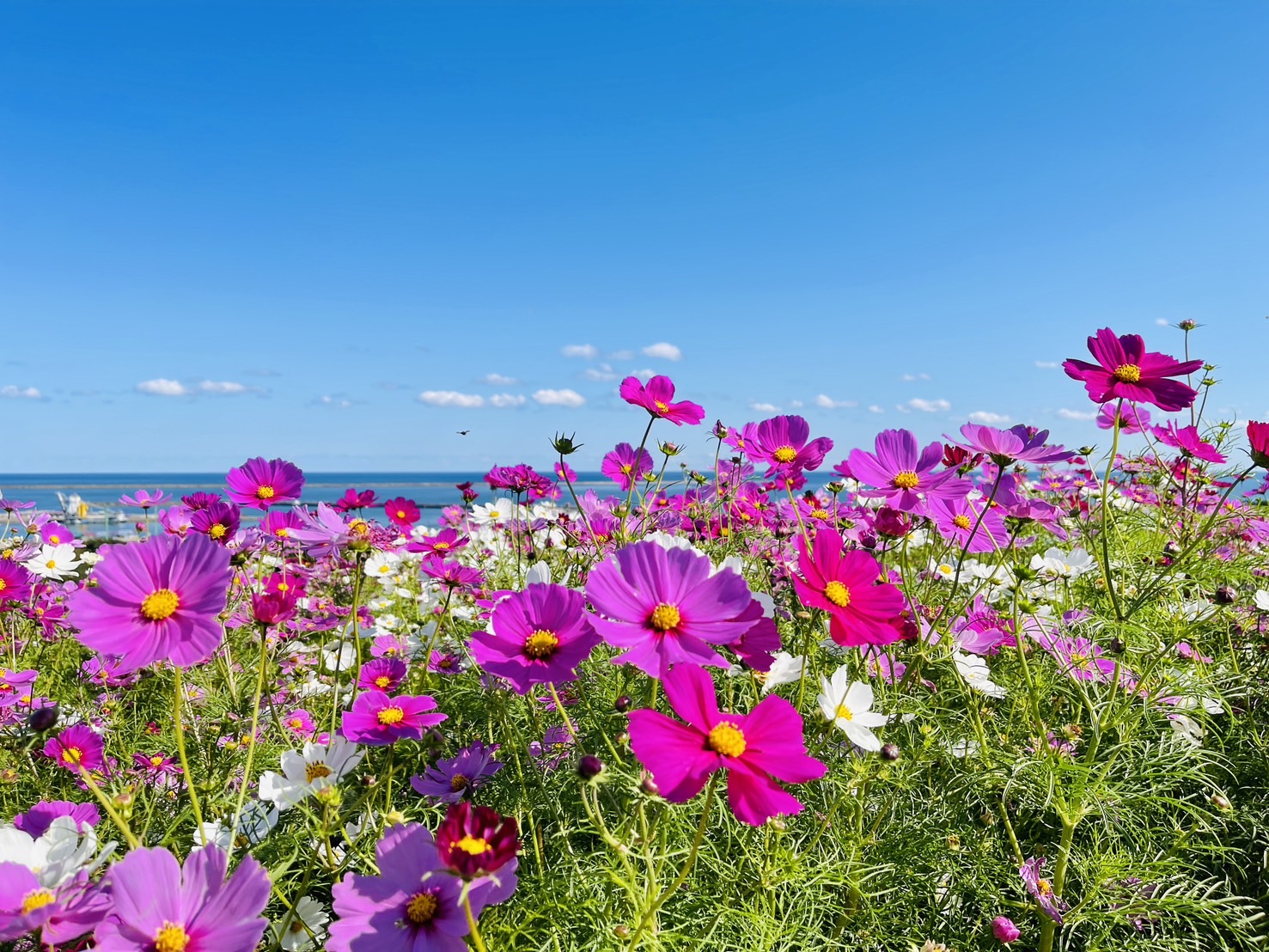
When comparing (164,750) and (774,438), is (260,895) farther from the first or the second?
(164,750)

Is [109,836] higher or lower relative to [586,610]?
lower

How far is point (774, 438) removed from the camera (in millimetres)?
1443

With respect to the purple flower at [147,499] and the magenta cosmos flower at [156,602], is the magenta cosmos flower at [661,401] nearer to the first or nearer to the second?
the magenta cosmos flower at [156,602]

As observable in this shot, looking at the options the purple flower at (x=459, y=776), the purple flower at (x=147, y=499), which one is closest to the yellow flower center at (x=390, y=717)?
the purple flower at (x=459, y=776)

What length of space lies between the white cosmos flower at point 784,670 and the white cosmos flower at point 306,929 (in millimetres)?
723

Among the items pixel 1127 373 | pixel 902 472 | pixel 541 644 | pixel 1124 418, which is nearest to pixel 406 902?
pixel 541 644

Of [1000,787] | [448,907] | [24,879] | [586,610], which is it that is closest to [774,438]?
[586,610]

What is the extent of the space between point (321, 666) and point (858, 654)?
135 centimetres

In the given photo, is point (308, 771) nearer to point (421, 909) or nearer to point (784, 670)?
point (421, 909)

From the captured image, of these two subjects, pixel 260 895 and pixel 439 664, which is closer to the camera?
pixel 260 895

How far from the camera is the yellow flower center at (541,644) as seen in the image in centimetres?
87

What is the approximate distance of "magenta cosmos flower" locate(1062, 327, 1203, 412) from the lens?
112cm

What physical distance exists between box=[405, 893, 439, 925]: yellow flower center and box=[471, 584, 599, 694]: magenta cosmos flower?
231mm

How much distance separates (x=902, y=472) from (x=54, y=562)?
2675mm
